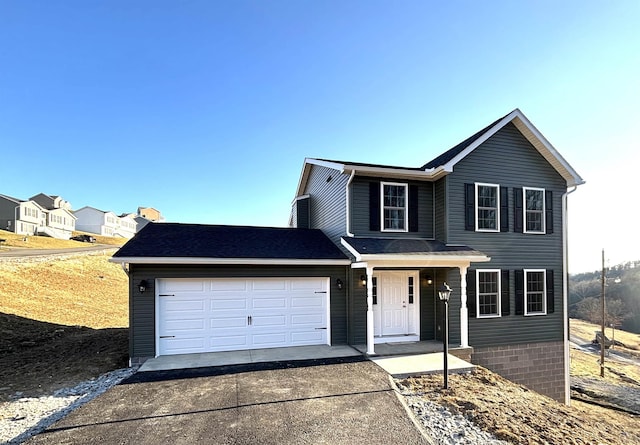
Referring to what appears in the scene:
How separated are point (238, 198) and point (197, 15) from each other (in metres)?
13.2

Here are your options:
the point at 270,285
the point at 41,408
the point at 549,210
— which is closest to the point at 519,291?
the point at 549,210

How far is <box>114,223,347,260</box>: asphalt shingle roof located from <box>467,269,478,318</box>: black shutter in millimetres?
3740

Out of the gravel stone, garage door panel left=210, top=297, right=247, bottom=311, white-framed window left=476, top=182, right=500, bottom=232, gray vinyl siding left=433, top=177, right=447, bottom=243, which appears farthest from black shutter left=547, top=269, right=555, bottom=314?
the gravel stone

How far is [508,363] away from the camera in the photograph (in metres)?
9.85

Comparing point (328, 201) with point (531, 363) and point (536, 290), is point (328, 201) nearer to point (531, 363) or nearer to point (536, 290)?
point (536, 290)

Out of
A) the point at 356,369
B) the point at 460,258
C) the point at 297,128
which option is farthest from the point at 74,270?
the point at 460,258

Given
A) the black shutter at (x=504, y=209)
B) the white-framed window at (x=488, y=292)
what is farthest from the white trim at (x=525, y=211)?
the white-framed window at (x=488, y=292)

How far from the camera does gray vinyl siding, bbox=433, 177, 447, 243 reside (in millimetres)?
9641

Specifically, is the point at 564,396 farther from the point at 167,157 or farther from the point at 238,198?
the point at 167,157

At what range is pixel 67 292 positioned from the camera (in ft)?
60.1

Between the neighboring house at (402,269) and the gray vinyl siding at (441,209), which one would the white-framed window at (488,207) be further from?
the gray vinyl siding at (441,209)

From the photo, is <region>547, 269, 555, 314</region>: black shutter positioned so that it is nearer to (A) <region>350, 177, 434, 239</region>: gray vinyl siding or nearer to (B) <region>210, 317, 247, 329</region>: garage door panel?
(A) <region>350, 177, 434, 239</region>: gray vinyl siding

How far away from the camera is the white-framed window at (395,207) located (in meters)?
9.84

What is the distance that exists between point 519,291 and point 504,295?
1.88ft
